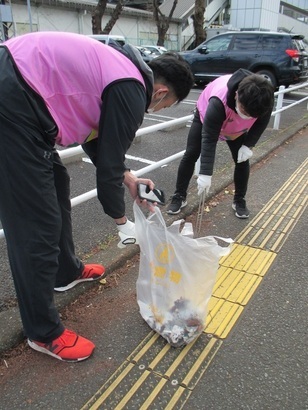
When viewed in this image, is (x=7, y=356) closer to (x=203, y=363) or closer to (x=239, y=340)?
(x=203, y=363)

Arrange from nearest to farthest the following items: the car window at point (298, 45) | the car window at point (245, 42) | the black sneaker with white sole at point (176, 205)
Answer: the black sneaker with white sole at point (176, 205) → the car window at point (298, 45) → the car window at point (245, 42)

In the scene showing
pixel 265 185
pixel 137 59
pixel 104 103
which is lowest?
pixel 265 185

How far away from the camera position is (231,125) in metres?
2.96

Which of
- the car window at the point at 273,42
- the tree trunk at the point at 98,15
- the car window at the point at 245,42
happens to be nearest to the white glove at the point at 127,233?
the car window at the point at 273,42

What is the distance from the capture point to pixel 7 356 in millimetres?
1932

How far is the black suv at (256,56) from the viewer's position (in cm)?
1023

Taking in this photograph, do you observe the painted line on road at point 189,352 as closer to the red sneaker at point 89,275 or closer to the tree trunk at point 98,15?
the red sneaker at point 89,275

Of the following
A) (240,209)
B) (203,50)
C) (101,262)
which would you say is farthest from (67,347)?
(203,50)

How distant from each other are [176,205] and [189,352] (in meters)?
1.71

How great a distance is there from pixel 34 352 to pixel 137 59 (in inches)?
61.6

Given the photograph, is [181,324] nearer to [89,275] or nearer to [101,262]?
[89,275]

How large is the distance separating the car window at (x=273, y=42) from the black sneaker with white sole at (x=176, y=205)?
8.74m

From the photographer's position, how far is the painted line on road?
5.65 ft

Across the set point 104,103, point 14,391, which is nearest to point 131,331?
point 14,391
